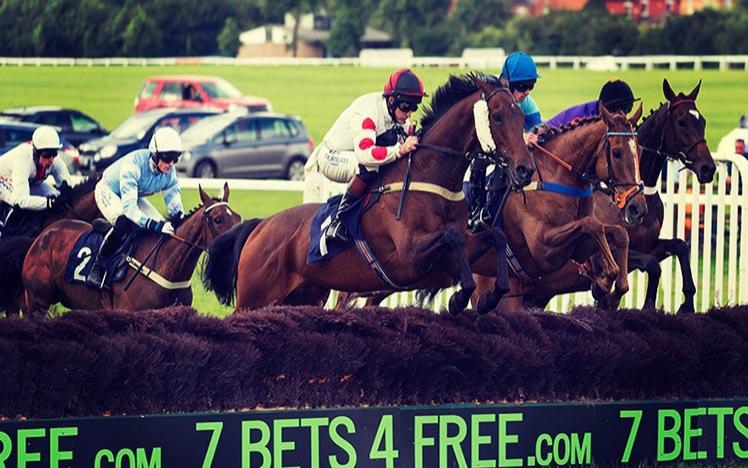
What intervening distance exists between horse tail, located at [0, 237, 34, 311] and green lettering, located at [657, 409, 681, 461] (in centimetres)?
525

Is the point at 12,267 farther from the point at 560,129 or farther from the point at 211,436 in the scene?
the point at 211,436

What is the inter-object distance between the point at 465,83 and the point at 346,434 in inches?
108

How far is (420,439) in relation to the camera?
23.7ft

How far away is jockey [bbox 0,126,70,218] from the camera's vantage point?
11.8 metres

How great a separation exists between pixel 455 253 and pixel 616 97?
2359mm

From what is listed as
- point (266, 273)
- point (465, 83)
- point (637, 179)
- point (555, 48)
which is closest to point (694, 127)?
point (637, 179)

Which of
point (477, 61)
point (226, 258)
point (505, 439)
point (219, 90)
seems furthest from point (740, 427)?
point (477, 61)

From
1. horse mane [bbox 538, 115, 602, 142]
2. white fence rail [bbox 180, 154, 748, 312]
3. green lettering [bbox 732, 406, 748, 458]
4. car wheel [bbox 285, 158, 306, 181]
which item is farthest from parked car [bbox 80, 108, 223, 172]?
green lettering [bbox 732, 406, 748, 458]

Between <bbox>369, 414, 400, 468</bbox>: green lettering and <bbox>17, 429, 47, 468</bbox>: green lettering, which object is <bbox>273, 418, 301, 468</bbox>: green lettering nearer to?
<bbox>369, 414, 400, 468</bbox>: green lettering

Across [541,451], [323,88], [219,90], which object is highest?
[323,88]

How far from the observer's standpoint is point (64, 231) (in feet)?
36.7

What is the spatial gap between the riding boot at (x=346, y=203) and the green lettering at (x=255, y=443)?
261 cm

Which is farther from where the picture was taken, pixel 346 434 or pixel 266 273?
pixel 266 273

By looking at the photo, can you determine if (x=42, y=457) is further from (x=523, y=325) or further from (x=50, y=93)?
(x=50, y=93)
